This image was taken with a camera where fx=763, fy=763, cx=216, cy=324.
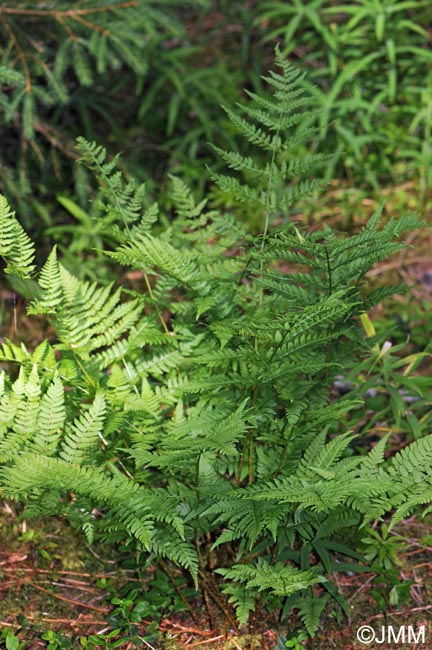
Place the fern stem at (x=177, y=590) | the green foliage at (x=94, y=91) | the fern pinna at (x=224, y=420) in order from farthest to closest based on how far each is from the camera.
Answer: the green foliage at (x=94, y=91) < the fern stem at (x=177, y=590) < the fern pinna at (x=224, y=420)

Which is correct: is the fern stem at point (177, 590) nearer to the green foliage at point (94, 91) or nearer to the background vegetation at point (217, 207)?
the background vegetation at point (217, 207)

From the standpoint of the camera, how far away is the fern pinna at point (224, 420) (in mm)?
1899

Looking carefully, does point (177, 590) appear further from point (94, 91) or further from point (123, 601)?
point (94, 91)

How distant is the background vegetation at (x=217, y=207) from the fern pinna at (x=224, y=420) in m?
0.02

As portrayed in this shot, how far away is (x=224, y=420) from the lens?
2.05 metres

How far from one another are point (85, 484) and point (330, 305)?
0.72 meters

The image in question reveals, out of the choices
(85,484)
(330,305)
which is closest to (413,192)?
(330,305)

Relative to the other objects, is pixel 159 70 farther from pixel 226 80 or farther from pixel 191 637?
pixel 191 637

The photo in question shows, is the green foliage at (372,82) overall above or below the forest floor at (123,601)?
above

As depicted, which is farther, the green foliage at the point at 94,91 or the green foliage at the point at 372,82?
the green foliage at the point at 372,82

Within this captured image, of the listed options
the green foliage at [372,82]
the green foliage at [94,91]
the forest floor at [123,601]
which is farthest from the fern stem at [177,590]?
the green foliage at [372,82]

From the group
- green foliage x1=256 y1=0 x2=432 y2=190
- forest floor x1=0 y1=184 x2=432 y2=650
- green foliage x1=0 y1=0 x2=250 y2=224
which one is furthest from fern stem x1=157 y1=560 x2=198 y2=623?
green foliage x1=256 y1=0 x2=432 y2=190

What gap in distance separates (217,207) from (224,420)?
6.84 ft

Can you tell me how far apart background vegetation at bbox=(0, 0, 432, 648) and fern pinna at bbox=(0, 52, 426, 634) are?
0.05 ft
